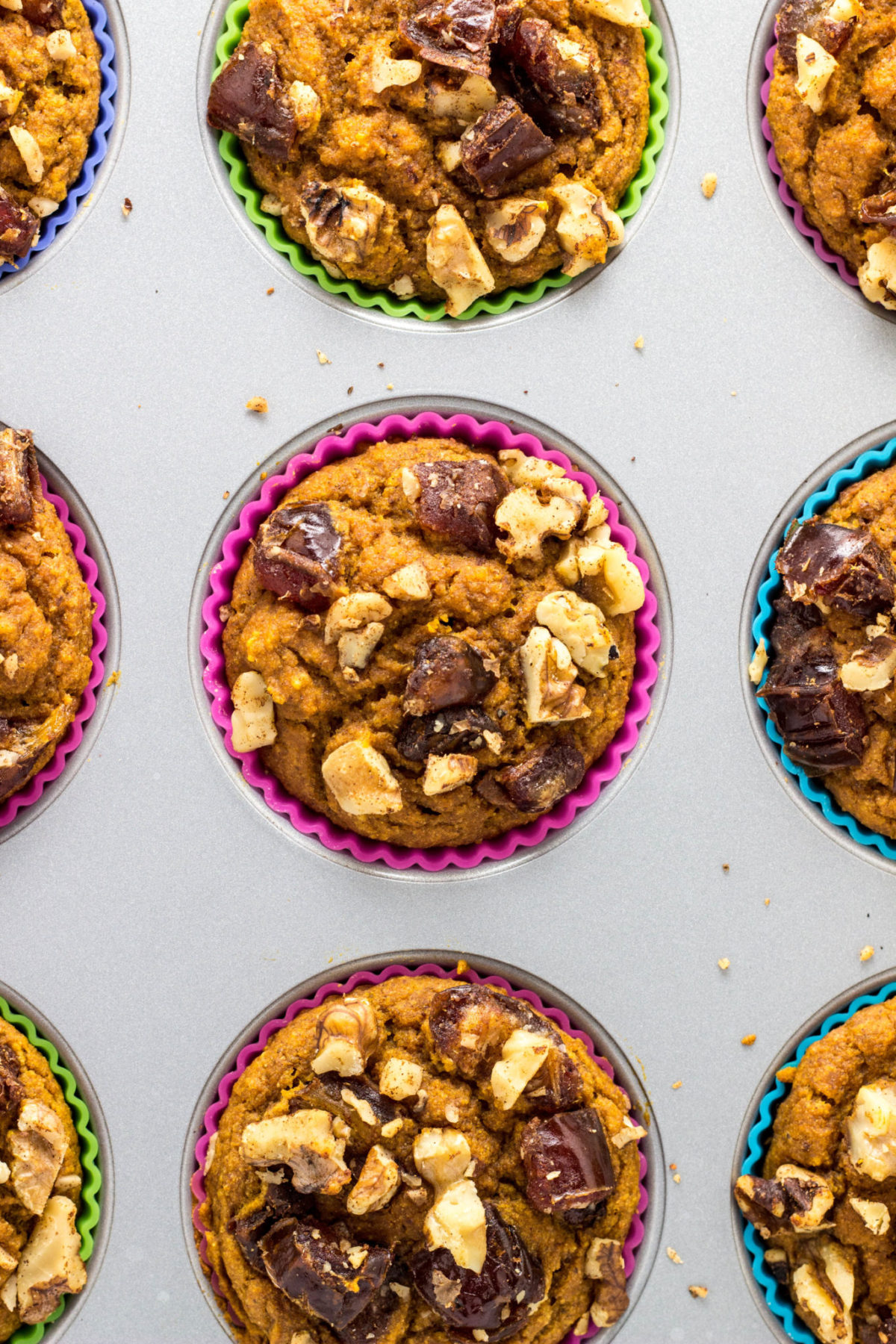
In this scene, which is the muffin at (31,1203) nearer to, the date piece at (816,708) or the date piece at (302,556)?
the date piece at (302,556)

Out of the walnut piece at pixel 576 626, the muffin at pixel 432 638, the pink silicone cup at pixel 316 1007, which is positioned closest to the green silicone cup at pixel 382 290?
the muffin at pixel 432 638

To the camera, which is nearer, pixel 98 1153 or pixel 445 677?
pixel 445 677

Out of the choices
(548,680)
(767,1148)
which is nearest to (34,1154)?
(548,680)

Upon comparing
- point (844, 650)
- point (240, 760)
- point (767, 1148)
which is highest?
point (844, 650)

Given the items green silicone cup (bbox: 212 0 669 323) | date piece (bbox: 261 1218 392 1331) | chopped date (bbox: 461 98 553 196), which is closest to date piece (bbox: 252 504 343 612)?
green silicone cup (bbox: 212 0 669 323)

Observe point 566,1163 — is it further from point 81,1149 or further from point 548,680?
point 81,1149
